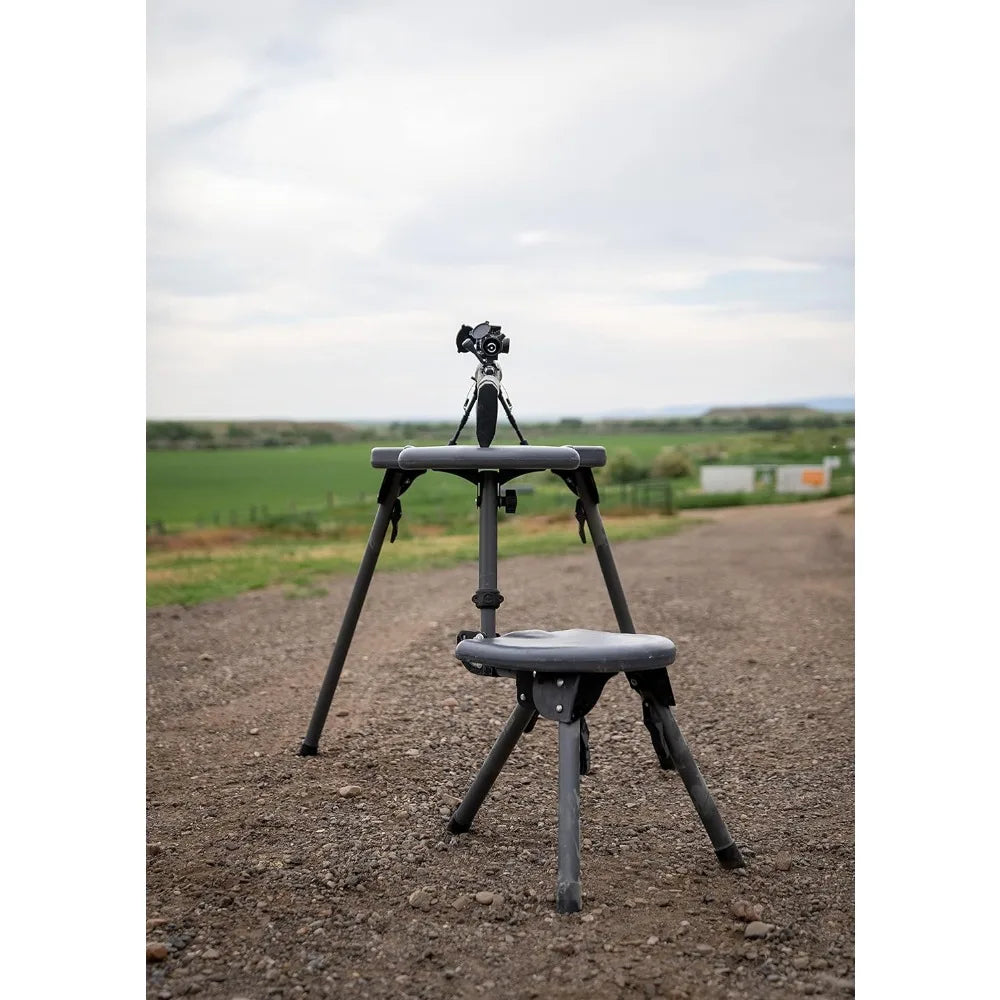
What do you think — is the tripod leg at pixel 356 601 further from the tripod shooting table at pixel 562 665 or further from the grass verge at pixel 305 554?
the grass verge at pixel 305 554

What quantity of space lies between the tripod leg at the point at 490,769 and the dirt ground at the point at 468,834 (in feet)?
0.14

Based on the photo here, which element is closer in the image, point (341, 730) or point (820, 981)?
point (820, 981)

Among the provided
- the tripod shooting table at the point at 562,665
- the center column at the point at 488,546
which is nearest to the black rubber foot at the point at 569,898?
the tripod shooting table at the point at 562,665

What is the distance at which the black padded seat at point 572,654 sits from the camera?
2082mm

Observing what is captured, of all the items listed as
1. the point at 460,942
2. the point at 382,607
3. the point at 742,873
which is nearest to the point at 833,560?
the point at 382,607

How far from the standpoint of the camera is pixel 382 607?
239 inches

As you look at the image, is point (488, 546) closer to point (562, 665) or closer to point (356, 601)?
point (562, 665)

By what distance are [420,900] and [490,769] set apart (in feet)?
1.26

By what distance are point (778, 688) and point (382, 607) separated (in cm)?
245

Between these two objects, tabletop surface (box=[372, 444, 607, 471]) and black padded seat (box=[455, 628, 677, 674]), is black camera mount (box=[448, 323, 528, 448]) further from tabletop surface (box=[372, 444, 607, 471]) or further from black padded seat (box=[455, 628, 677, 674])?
black padded seat (box=[455, 628, 677, 674])

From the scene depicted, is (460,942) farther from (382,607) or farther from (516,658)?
(382,607)

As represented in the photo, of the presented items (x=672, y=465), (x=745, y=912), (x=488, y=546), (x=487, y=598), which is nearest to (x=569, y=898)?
(x=745, y=912)

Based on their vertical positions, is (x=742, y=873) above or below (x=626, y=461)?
below

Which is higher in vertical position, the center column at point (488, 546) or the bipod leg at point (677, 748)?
the center column at point (488, 546)
